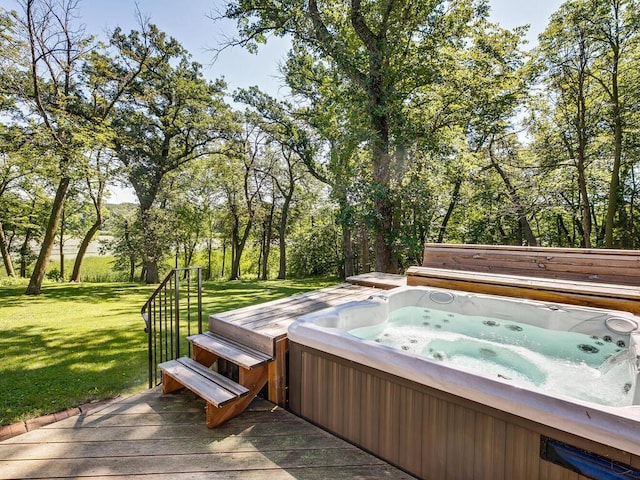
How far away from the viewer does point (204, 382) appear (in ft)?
6.88


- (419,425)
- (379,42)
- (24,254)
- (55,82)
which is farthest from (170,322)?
(24,254)

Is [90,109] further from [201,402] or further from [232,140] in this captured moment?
[201,402]

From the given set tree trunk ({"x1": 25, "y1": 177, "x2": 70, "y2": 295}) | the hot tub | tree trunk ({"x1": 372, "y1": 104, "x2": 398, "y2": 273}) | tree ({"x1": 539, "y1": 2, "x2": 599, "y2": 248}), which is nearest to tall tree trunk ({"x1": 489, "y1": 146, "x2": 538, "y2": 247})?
tree ({"x1": 539, "y1": 2, "x2": 599, "y2": 248})

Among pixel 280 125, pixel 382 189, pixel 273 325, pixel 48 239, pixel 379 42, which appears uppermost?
pixel 280 125

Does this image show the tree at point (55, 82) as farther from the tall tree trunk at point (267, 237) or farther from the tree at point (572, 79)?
the tree at point (572, 79)

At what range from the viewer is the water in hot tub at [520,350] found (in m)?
1.90

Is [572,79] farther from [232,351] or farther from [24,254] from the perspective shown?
[24,254]

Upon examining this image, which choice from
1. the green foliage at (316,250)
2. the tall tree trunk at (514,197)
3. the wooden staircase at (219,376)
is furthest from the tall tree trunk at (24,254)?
the tall tree trunk at (514,197)

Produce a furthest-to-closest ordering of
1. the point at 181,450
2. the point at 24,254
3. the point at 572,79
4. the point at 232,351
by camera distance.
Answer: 1. the point at 24,254
2. the point at 572,79
3. the point at 232,351
4. the point at 181,450

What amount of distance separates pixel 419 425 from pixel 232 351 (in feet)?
4.26

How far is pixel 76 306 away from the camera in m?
5.83

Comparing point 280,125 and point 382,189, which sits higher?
point 280,125

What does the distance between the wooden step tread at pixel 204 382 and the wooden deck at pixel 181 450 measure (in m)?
0.21

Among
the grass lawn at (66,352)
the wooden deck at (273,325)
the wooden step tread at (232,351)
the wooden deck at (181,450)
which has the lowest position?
the grass lawn at (66,352)
